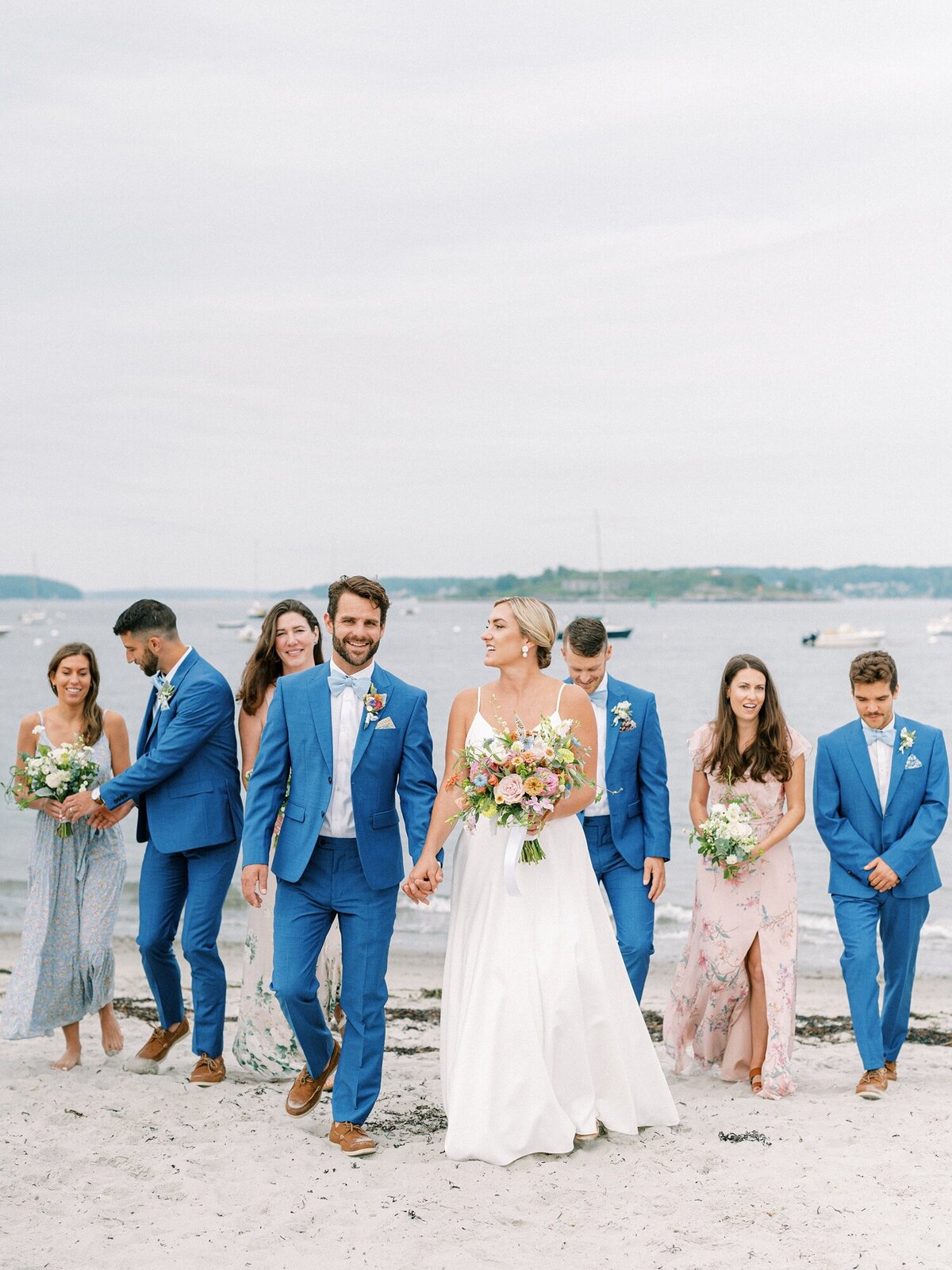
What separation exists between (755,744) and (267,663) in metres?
2.58

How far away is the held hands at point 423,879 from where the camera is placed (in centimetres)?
521

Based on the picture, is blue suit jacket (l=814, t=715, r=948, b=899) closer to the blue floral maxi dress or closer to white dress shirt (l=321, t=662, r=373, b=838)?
white dress shirt (l=321, t=662, r=373, b=838)

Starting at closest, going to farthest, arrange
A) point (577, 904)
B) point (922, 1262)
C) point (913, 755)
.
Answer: point (922, 1262), point (577, 904), point (913, 755)

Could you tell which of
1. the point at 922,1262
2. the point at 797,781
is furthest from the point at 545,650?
the point at 922,1262

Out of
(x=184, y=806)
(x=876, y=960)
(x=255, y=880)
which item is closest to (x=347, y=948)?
(x=255, y=880)

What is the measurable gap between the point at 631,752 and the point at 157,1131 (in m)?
2.90

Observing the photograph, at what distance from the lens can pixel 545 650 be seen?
17.9 feet

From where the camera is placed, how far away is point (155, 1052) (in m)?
6.70

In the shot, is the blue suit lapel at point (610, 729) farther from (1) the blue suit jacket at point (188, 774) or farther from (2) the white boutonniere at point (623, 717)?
(1) the blue suit jacket at point (188, 774)

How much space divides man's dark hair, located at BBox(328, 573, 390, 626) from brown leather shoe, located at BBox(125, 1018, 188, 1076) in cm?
273

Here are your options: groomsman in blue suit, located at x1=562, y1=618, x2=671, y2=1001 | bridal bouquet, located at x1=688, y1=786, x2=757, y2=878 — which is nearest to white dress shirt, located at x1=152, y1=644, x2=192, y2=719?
groomsman in blue suit, located at x1=562, y1=618, x2=671, y2=1001

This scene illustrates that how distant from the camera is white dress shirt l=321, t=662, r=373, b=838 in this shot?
17.9 ft

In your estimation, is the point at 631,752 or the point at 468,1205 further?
the point at 631,752

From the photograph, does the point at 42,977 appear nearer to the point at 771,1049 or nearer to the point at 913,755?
the point at 771,1049
